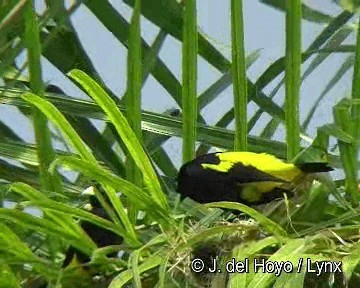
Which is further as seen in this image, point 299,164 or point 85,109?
point 85,109

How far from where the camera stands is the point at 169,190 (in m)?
0.66

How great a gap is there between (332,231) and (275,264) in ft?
0.14

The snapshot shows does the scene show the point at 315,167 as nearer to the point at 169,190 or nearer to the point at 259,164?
the point at 259,164

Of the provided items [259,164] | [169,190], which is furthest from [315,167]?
[169,190]

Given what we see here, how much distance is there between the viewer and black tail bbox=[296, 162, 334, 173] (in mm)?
513

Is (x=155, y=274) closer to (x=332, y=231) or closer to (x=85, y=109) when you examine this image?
(x=332, y=231)

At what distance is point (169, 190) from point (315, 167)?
0.52 ft

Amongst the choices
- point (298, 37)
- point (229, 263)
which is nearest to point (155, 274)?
point (229, 263)

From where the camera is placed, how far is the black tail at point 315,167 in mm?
513

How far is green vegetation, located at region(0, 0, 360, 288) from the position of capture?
18.4 inches

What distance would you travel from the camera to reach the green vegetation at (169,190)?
469 millimetres

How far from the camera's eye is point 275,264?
17.0 inches

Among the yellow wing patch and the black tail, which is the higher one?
the yellow wing patch

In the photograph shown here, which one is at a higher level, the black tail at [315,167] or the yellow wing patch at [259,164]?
the yellow wing patch at [259,164]
